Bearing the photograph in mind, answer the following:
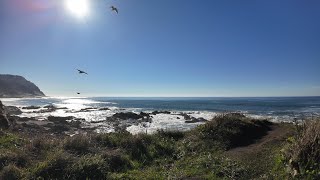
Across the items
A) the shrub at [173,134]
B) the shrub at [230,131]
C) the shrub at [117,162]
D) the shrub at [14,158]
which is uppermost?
the shrub at [230,131]

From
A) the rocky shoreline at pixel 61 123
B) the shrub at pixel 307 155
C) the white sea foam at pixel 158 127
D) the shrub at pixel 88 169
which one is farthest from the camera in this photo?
the white sea foam at pixel 158 127

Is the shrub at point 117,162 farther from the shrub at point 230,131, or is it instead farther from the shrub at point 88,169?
the shrub at point 230,131

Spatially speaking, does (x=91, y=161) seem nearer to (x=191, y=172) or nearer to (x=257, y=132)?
(x=191, y=172)

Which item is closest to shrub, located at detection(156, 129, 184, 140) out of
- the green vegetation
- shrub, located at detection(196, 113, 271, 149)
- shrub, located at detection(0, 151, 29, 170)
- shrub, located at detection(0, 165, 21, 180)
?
the green vegetation

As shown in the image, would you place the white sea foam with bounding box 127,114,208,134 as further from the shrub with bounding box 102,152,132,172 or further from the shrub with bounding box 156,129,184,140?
the shrub with bounding box 102,152,132,172

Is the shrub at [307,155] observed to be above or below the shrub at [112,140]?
above

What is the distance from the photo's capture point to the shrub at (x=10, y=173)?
30.8 feet

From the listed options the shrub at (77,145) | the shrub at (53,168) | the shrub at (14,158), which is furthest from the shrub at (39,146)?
the shrub at (53,168)

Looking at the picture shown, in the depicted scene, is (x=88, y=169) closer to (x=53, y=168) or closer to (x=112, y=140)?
(x=53, y=168)

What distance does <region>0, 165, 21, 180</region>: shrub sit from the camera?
9.38 m

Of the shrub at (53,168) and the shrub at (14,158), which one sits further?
the shrub at (14,158)

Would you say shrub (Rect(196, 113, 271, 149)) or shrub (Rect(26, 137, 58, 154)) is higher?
shrub (Rect(196, 113, 271, 149))

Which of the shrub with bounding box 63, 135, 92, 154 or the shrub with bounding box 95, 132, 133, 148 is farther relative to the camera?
the shrub with bounding box 95, 132, 133, 148

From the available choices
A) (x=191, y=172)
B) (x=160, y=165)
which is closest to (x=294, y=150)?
(x=191, y=172)
